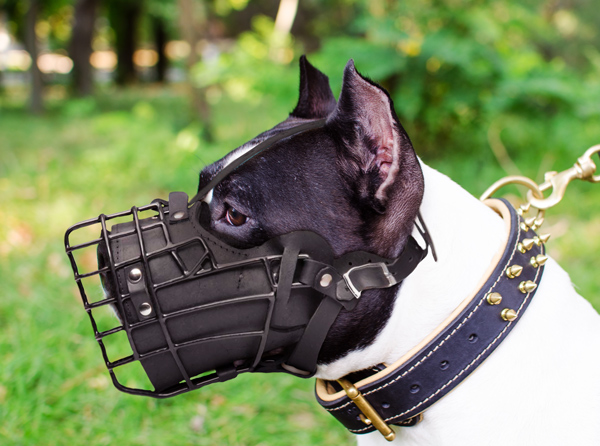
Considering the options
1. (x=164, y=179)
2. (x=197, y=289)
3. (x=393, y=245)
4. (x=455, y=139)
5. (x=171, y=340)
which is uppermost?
(x=393, y=245)

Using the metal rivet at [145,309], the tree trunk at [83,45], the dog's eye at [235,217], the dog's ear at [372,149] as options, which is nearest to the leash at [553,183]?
the dog's ear at [372,149]

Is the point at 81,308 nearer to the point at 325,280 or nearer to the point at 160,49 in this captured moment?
the point at 325,280

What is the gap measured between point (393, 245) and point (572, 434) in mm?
627

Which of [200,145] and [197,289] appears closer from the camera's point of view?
[197,289]

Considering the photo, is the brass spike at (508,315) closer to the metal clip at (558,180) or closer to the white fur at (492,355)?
the white fur at (492,355)

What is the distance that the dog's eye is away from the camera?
4.38 feet

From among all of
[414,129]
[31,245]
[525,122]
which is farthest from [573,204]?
[31,245]

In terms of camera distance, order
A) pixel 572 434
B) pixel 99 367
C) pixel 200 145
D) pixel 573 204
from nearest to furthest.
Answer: pixel 572 434 → pixel 99 367 → pixel 573 204 → pixel 200 145

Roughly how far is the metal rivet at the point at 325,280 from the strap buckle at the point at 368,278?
0.04m

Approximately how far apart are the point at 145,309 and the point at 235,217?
1.07 feet

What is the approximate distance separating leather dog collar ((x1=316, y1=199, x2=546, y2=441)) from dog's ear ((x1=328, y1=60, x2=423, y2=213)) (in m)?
0.30

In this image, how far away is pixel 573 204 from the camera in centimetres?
461

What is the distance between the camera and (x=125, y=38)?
727 inches

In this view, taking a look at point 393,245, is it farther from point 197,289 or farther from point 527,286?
point 197,289
